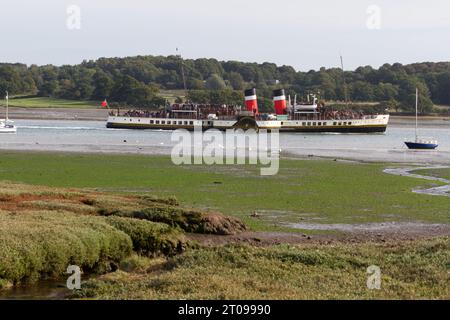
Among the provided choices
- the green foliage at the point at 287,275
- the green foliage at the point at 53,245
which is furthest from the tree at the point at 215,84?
the green foliage at the point at 287,275

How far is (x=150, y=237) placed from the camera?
22.0m

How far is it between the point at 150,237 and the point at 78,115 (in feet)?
438

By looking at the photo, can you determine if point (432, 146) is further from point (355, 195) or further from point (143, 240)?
point (143, 240)

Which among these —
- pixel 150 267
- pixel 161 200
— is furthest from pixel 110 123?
pixel 150 267

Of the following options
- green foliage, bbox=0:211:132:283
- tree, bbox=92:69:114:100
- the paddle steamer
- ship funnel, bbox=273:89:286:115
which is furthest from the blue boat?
tree, bbox=92:69:114:100

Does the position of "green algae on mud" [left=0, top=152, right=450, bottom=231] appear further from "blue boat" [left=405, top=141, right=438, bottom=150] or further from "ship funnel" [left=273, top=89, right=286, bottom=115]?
"ship funnel" [left=273, top=89, right=286, bottom=115]

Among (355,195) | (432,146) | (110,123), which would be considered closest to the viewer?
(355,195)

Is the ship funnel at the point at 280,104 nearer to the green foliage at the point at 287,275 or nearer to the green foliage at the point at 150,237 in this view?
the green foliage at the point at 150,237
